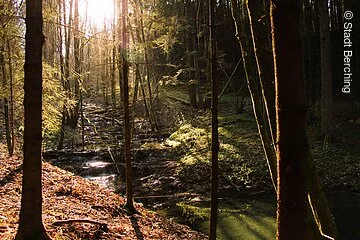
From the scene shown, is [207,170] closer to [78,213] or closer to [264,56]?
[78,213]

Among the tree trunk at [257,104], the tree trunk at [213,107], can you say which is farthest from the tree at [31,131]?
the tree trunk at [213,107]

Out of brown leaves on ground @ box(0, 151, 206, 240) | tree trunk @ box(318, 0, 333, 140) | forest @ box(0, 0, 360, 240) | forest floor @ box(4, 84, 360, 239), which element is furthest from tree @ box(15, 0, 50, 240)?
tree trunk @ box(318, 0, 333, 140)

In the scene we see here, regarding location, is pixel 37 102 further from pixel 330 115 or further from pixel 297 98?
pixel 330 115

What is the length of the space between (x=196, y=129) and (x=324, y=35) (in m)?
8.35

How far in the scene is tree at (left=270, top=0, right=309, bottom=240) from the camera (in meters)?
1.90

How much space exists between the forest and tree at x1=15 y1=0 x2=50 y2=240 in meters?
0.01

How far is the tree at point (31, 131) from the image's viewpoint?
4984mm

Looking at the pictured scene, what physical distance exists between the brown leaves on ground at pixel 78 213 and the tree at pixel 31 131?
57 cm

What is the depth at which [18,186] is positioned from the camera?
9.03 m

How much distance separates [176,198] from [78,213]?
5808 mm

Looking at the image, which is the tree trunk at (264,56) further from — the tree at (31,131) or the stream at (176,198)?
the stream at (176,198)

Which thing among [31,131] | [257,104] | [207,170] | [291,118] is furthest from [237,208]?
[291,118]

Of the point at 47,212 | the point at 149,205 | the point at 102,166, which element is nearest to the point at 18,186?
the point at 47,212

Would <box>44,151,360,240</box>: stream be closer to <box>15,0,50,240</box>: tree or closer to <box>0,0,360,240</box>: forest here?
<box>0,0,360,240</box>: forest
